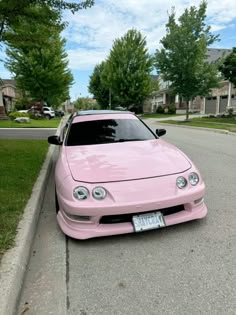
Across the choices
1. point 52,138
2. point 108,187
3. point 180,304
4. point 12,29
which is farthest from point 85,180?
point 12,29

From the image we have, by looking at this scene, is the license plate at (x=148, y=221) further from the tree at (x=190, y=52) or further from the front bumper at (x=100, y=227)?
the tree at (x=190, y=52)

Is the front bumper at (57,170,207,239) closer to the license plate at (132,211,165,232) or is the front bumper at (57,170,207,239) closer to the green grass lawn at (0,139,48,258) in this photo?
the license plate at (132,211,165,232)

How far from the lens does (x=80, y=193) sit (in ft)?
10.9

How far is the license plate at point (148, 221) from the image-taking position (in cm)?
329

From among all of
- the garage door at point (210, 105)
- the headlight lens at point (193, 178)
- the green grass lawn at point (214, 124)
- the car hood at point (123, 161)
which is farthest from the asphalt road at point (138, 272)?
the garage door at point (210, 105)

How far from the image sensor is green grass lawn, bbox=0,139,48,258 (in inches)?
134

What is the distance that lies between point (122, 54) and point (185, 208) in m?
36.8

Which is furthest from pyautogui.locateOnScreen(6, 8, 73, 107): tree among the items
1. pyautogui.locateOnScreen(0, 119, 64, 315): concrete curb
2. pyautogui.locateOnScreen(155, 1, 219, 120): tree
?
pyautogui.locateOnScreen(0, 119, 64, 315): concrete curb

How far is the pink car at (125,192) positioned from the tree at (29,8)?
5.06 meters

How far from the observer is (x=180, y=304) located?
7.75 feet

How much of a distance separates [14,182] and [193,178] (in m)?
3.13

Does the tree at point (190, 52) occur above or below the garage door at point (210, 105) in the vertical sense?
above

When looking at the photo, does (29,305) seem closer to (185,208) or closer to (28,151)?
(185,208)

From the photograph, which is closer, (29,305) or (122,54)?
(29,305)
